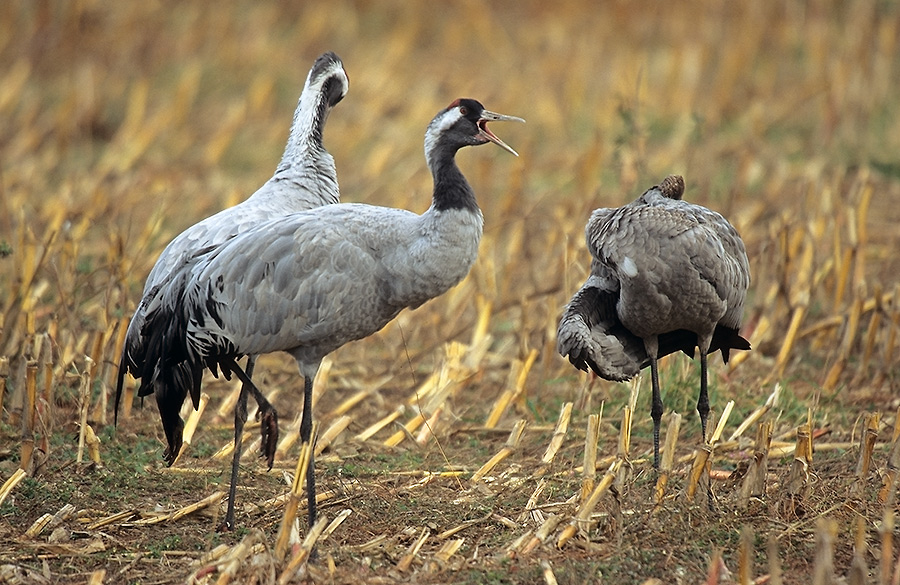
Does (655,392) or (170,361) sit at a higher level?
(170,361)

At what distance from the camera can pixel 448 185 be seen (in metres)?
4.71

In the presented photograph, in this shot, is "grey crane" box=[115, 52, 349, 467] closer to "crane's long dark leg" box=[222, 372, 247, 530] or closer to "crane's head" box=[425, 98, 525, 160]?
"crane's long dark leg" box=[222, 372, 247, 530]

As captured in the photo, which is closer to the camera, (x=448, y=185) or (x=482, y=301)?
(x=448, y=185)

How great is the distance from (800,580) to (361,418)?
2.87 meters

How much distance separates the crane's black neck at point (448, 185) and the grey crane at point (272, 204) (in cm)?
101

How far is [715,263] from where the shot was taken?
4.77m

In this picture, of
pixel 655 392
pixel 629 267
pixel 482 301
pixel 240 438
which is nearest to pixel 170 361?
pixel 240 438

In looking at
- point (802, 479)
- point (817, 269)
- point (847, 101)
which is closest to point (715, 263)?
point (802, 479)

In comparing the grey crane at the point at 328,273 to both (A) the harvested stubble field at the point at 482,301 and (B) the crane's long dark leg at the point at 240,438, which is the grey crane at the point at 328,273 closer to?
(B) the crane's long dark leg at the point at 240,438

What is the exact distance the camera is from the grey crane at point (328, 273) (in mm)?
4664

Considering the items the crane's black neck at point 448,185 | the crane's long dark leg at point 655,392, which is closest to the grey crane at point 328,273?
the crane's black neck at point 448,185

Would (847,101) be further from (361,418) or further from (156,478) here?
(156,478)

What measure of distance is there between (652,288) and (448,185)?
3.09ft

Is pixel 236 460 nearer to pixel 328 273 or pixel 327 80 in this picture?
pixel 328 273
